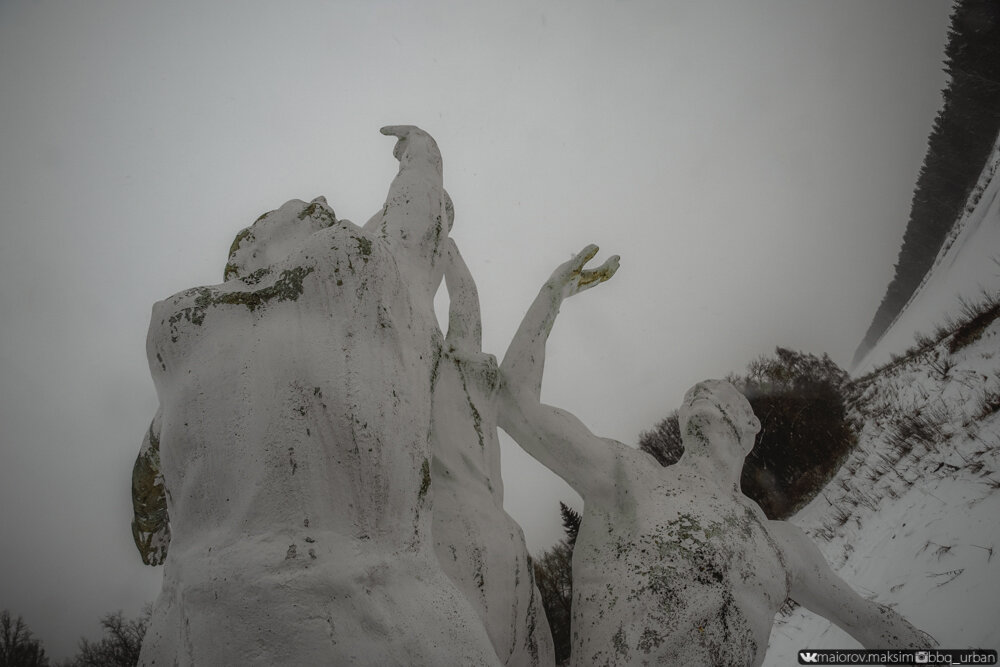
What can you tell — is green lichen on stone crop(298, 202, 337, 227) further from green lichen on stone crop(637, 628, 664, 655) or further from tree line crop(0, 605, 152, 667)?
tree line crop(0, 605, 152, 667)

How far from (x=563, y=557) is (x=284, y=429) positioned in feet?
60.7

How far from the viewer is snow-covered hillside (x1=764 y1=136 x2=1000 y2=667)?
3.81m

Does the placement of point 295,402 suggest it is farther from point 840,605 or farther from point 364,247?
point 840,605

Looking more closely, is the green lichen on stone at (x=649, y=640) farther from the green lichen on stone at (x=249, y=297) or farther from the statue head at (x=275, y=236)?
the statue head at (x=275, y=236)

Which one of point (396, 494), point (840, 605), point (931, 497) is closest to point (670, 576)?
point (840, 605)

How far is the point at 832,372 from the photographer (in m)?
18.6

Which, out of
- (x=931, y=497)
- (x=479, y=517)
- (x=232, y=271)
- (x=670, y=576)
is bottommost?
(x=670, y=576)

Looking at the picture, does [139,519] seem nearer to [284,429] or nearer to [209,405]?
[209,405]

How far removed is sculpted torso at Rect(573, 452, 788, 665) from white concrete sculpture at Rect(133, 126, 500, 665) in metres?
0.97

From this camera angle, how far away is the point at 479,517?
2.17 m

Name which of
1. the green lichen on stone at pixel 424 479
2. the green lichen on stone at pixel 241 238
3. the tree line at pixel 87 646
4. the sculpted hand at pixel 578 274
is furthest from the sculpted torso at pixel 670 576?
the tree line at pixel 87 646

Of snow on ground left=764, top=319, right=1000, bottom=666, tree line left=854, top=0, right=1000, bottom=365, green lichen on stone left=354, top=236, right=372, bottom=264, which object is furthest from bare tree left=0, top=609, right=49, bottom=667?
tree line left=854, top=0, right=1000, bottom=365

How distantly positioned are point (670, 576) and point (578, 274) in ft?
5.24

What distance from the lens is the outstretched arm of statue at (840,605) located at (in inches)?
106
